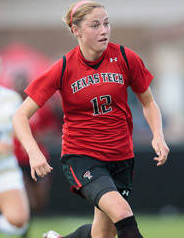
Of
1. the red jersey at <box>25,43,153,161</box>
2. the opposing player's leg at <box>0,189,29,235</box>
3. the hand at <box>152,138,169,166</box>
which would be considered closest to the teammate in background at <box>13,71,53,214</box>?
the opposing player's leg at <box>0,189,29,235</box>

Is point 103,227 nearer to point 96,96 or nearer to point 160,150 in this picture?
point 160,150

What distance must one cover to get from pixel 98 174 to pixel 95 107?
59 cm

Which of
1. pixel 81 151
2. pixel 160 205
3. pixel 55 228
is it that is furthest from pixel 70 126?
pixel 160 205

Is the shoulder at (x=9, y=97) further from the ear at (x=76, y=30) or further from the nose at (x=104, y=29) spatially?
the nose at (x=104, y=29)

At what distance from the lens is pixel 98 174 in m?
7.05

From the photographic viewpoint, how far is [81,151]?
7.23m

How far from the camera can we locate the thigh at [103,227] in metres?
7.29

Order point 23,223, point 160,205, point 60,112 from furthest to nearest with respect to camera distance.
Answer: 1. point 60,112
2. point 160,205
3. point 23,223

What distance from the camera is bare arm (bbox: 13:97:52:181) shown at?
6691 millimetres

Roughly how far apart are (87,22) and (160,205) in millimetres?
6657

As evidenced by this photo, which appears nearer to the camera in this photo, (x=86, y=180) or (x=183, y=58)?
(x=86, y=180)

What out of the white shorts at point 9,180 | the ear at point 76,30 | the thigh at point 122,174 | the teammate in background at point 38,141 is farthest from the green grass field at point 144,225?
the ear at point 76,30

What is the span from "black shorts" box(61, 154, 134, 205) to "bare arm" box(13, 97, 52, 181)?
467 mm

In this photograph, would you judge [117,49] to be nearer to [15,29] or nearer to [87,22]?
[87,22]
